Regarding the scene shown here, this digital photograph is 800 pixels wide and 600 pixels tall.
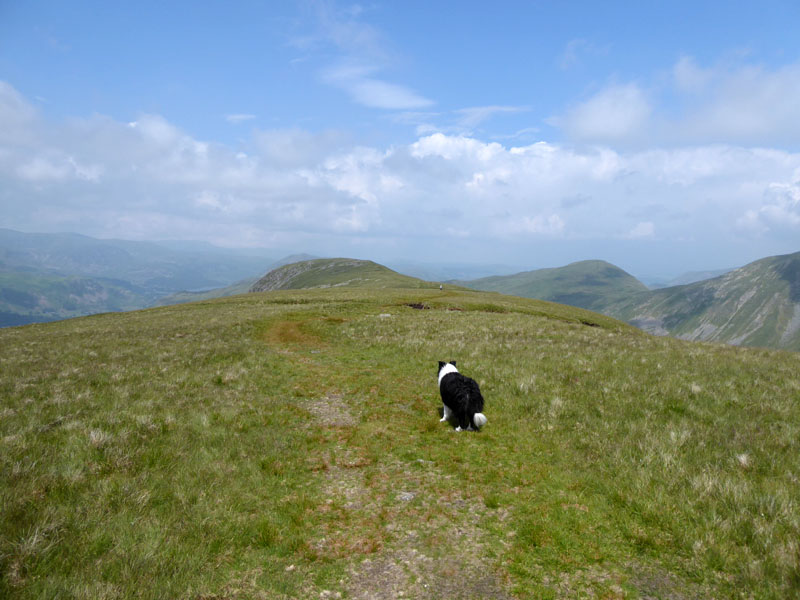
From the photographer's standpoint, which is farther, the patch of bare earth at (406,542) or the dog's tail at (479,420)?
the dog's tail at (479,420)

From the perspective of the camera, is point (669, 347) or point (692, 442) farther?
point (669, 347)

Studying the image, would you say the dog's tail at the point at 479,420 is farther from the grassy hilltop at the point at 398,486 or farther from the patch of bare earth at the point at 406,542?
the patch of bare earth at the point at 406,542

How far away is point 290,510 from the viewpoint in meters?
6.98

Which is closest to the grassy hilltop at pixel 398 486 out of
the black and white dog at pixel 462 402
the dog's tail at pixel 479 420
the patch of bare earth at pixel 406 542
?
the patch of bare earth at pixel 406 542

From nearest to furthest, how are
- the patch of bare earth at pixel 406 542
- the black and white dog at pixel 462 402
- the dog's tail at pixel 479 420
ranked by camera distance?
the patch of bare earth at pixel 406 542
the dog's tail at pixel 479 420
the black and white dog at pixel 462 402

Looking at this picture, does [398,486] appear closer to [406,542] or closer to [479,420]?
[406,542]

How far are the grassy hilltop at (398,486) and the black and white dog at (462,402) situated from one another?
470mm

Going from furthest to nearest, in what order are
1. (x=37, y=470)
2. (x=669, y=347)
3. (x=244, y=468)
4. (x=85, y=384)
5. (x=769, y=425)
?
(x=669, y=347) < (x=85, y=384) < (x=769, y=425) < (x=244, y=468) < (x=37, y=470)

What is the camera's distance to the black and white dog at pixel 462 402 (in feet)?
34.9

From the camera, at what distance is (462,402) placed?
35.2ft

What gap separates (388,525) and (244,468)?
12.1 ft

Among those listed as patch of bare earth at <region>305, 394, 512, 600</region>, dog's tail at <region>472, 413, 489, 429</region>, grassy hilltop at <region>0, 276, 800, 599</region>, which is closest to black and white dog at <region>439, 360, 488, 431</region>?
dog's tail at <region>472, 413, 489, 429</region>

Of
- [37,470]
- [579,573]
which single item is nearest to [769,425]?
[579,573]

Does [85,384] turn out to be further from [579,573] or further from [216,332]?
[579,573]
